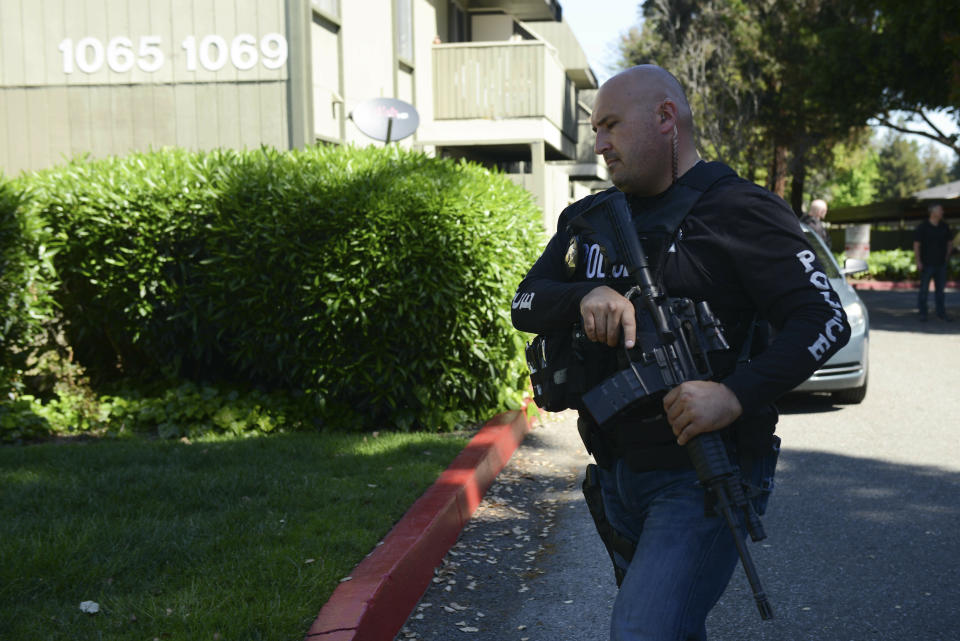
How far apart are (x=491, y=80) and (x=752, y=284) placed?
52.5ft

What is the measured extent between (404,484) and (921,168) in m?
127

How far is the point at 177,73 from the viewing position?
11.9 m

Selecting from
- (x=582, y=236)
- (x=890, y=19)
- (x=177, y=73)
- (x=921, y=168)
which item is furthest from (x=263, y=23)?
(x=921, y=168)

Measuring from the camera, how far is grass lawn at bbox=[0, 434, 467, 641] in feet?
12.0

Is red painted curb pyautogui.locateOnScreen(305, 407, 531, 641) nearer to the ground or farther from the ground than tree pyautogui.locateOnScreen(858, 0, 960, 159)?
nearer to the ground

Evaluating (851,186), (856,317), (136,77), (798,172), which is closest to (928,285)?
(856,317)

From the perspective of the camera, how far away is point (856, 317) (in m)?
8.84

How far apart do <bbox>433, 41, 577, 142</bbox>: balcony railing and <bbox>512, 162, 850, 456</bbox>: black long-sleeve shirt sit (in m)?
15.6

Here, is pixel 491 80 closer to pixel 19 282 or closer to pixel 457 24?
pixel 457 24

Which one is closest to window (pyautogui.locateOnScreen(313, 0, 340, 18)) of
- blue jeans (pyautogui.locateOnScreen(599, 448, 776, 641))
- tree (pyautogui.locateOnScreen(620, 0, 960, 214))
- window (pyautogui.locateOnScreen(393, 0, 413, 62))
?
window (pyautogui.locateOnScreen(393, 0, 413, 62))

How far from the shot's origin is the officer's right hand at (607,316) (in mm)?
2328

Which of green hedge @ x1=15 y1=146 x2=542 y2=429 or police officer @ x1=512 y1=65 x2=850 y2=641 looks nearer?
police officer @ x1=512 y1=65 x2=850 y2=641

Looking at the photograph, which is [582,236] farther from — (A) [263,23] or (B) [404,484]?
(A) [263,23]

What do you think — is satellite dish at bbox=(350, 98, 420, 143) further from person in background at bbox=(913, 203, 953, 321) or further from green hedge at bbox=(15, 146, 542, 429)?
person in background at bbox=(913, 203, 953, 321)
